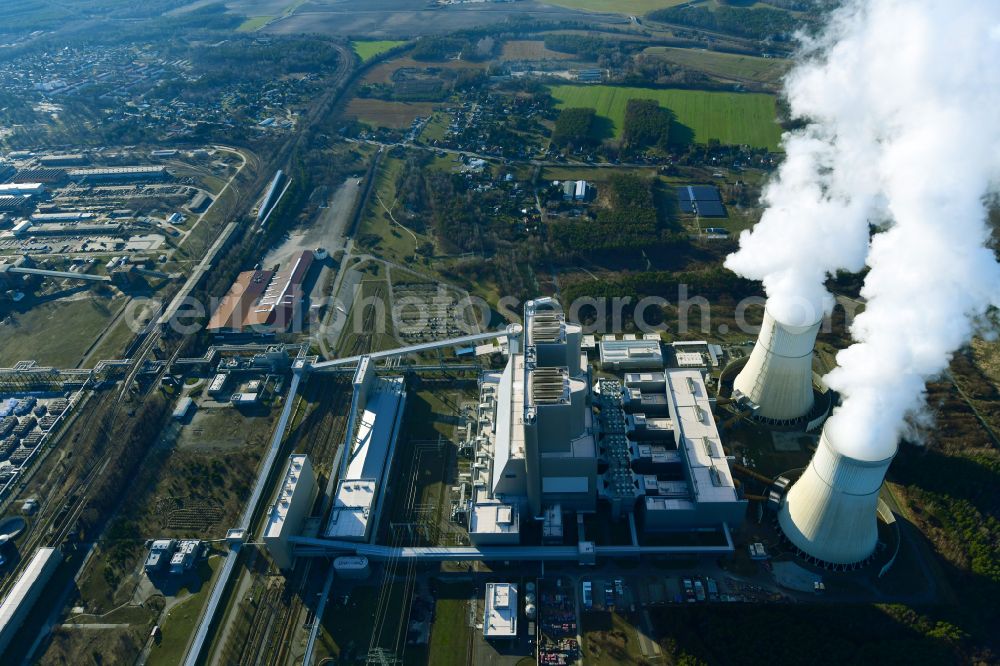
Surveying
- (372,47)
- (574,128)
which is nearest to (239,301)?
(574,128)

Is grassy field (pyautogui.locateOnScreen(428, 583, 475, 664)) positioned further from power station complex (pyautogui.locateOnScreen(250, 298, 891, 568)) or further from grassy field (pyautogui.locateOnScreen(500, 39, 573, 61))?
grassy field (pyautogui.locateOnScreen(500, 39, 573, 61))

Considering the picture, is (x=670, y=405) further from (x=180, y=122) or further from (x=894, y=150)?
(x=180, y=122)

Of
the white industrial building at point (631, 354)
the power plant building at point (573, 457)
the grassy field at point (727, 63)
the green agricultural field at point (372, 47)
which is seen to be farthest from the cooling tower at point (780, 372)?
the green agricultural field at point (372, 47)

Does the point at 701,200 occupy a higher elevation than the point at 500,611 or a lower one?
higher

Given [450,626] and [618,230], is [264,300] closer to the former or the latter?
[450,626]

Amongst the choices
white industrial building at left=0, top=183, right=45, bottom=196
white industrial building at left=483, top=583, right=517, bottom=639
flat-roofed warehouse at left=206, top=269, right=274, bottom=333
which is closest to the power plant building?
white industrial building at left=483, top=583, right=517, bottom=639

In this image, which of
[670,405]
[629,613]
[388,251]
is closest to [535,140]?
[388,251]

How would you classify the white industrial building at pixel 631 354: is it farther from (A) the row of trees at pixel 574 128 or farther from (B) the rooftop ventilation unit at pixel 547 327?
(A) the row of trees at pixel 574 128
